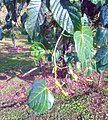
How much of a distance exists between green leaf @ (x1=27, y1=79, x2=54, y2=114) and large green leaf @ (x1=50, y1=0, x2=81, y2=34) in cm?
19

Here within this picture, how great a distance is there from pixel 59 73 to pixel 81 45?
156 centimetres

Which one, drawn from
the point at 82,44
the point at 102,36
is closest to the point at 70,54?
the point at 102,36

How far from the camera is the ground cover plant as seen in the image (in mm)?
748

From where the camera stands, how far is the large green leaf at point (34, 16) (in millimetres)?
760

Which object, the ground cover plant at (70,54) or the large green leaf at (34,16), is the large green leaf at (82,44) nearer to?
the ground cover plant at (70,54)

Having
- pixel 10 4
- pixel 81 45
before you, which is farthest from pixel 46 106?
pixel 10 4

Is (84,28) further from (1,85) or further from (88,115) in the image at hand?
(1,85)

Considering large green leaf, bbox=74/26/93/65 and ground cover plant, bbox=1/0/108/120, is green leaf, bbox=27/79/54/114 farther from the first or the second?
large green leaf, bbox=74/26/93/65

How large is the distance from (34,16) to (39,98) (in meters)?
0.25

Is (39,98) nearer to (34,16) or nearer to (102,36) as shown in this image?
(34,16)

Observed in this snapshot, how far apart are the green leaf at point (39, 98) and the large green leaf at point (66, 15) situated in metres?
0.19

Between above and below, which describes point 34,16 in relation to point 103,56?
above

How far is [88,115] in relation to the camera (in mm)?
1959

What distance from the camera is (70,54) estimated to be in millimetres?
1623
